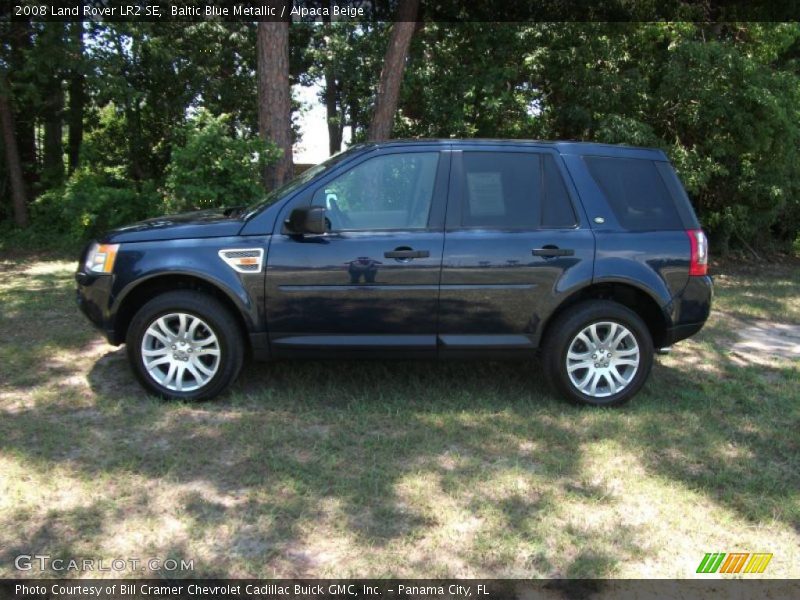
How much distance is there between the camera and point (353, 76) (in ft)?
40.4

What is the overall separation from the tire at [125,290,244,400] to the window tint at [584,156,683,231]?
2745 mm

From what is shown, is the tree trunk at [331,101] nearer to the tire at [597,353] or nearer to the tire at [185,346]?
the tire at [185,346]

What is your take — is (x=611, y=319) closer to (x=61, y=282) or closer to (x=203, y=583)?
(x=203, y=583)

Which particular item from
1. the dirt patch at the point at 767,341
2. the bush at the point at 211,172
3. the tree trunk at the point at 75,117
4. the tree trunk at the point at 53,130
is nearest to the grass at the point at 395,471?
the dirt patch at the point at 767,341

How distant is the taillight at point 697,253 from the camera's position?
471 cm

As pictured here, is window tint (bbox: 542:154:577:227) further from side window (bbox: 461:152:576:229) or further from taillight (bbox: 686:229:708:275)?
taillight (bbox: 686:229:708:275)

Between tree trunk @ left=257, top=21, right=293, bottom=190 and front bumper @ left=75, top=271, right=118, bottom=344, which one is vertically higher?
tree trunk @ left=257, top=21, right=293, bottom=190

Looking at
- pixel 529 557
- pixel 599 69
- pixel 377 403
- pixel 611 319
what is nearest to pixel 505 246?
pixel 611 319

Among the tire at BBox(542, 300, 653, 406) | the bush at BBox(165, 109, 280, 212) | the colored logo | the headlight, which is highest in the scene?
the bush at BBox(165, 109, 280, 212)

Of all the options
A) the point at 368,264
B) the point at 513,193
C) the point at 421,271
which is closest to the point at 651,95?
the point at 513,193

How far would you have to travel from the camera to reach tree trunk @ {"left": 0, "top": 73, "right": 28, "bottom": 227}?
11.9 metres

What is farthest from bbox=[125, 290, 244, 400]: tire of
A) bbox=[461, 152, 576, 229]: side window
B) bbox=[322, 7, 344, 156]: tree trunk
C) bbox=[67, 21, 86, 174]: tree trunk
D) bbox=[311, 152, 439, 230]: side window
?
bbox=[322, 7, 344, 156]: tree trunk

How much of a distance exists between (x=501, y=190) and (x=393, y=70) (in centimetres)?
679

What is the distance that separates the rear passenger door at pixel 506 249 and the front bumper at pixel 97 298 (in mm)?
2252
